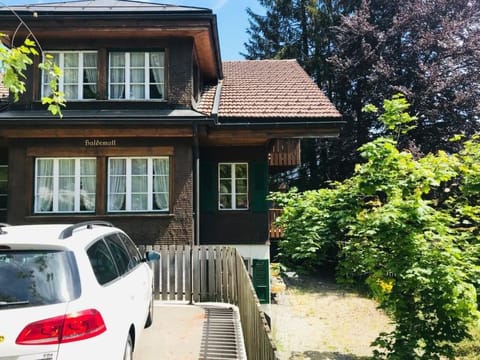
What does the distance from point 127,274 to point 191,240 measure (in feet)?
21.5

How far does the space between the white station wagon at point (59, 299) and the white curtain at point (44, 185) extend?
7904mm

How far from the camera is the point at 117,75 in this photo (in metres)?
12.1

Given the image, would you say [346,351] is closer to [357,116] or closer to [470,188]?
[470,188]

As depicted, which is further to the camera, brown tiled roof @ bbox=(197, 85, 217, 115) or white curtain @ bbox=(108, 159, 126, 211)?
brown tiled roof @ bbox=(197, 85, 217, 115)

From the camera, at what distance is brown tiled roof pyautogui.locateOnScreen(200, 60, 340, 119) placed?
12578 mm

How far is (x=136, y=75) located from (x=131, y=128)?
1867mm

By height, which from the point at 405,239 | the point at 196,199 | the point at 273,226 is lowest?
the point at 273,226

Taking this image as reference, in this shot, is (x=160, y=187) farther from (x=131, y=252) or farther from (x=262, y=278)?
(x=131, y=252)

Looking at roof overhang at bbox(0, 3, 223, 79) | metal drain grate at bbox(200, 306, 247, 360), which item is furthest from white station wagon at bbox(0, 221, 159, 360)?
roof overhang at bbox(0, 3, 223, 79)

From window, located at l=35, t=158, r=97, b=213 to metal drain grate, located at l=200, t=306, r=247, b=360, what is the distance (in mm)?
5441

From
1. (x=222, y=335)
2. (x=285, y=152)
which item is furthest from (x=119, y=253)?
(x=285, y=152)

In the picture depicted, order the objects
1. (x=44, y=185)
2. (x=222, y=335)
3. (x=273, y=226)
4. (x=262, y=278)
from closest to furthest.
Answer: (x=222, y=335), (x=44, y=185), (x=262, y=278), (x=273, y=226)

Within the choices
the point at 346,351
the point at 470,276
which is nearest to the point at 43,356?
the point at 470,276

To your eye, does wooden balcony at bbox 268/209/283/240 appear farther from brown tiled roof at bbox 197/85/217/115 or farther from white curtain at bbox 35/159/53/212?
white curtain at bbox 35/159/53/212
